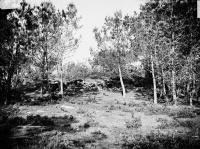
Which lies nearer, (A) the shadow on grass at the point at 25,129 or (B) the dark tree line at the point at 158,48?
(A) the shadow on grass at the point at 25,129

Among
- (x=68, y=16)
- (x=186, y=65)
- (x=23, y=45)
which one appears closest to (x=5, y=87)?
(x=23, y=45)

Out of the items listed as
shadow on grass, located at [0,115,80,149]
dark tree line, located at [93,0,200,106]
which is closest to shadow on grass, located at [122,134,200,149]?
shadow on grass, located at [0,115,80,149]

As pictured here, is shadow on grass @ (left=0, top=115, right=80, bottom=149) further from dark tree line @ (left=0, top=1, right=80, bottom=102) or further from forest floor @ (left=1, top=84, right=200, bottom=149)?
dark tree line @ (left=0, top=1, right=80, bottom=102)

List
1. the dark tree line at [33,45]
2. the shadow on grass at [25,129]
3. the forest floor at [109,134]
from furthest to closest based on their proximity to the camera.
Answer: the dark tree line at [33,45]
the forest floor at [109,134]
the shadow on grass at [25,129]

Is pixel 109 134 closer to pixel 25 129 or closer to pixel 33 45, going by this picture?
pixel 25 129

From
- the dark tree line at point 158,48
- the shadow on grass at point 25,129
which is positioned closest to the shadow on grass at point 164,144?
the shadow on grass at point 25,129

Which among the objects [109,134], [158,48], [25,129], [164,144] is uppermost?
[158,48]

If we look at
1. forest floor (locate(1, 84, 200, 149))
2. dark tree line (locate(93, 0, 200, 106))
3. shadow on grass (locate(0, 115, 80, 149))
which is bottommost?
forest floor (locate(1, 84, 200, 149))

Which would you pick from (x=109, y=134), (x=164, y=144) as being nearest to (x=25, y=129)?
(x=109, y=134)

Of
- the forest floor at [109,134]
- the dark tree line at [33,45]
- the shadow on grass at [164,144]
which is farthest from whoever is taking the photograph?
→ the dark tree line at [33,45]

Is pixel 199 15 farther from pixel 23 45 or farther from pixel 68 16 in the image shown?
pixel 68 16

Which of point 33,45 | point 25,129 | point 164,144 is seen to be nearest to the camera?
point 164,144

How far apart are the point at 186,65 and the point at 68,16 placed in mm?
19853

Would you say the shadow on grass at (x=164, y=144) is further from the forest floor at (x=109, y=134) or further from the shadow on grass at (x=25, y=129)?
the shadow on grass at (x=25, y=129)
